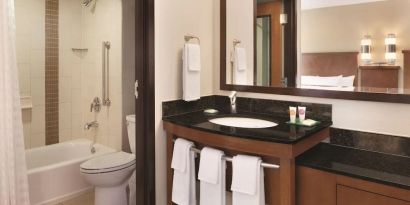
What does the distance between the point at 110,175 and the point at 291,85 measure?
5.12 ft

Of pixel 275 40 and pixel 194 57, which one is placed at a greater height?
pixel 275 40

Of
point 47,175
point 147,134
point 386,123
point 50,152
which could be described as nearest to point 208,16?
point 147,134

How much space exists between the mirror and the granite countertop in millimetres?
298

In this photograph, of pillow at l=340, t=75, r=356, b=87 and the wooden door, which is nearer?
pillow at l=340, t=75, r=356, b=87

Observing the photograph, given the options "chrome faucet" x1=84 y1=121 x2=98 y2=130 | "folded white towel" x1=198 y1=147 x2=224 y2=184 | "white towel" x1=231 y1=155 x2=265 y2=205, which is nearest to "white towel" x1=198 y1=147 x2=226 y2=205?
"folded white towel" x1=198 y1=147 x2=224 y2=184

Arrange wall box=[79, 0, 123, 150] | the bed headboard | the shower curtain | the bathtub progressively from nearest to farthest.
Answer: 1. the bed headboard
2. the shower curtain
3. the bathtub
4. wall box=[79, 0, 123, 150]

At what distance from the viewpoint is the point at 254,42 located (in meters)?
2.12

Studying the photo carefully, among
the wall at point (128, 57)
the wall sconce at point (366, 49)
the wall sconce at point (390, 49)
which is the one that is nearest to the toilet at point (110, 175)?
the wall at point (128, 57)

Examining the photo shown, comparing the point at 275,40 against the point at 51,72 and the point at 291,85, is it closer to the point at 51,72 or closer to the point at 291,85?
the point at 291,85

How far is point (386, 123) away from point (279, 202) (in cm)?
71

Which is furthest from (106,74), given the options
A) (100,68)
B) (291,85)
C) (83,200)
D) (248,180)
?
(248,180)

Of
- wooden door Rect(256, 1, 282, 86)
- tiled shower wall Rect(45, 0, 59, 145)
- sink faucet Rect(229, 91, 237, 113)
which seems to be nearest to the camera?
wooden door Rect(256, 1, 282, 86)

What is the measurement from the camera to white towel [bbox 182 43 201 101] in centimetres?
193

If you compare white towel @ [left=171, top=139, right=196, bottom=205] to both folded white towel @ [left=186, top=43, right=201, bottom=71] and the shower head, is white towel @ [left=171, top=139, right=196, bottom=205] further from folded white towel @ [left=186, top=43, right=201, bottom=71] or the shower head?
the shower head
